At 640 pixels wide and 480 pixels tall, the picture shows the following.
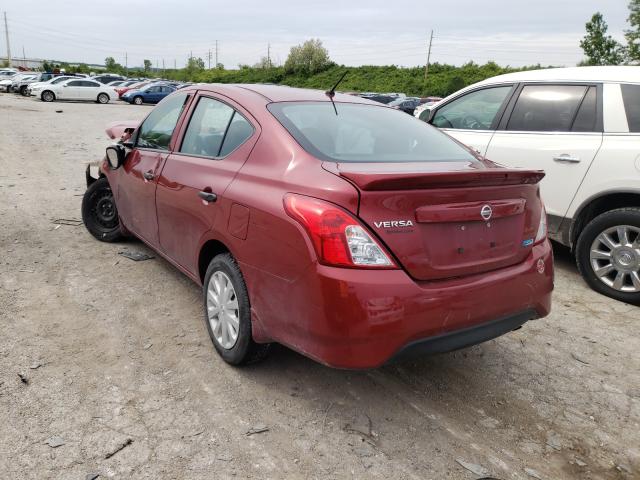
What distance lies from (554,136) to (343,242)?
11.4 ft

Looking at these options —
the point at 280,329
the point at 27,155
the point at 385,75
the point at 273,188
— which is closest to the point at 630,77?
the point at 273,188

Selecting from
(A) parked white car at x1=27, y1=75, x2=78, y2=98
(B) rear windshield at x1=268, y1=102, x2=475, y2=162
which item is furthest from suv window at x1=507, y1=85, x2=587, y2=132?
(A) parked white car at x1=27, y1=75, x2=78, y2=98

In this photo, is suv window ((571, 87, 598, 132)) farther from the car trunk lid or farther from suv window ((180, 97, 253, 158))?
suv window ((180, 97, 253, 158))


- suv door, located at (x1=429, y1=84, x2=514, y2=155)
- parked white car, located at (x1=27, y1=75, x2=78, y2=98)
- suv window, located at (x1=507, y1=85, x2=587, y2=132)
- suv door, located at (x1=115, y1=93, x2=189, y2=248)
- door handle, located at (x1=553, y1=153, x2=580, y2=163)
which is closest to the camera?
suv door, located at (x1=115, y1=93, x2=189, y2=248)

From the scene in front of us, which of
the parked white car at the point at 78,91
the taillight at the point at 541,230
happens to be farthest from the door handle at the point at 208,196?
the parked white car at the point at 78,91

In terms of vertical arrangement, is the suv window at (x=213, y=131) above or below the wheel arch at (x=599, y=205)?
above

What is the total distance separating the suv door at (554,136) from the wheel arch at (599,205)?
14cm

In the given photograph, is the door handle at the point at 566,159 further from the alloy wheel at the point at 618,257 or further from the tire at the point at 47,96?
the tire at the point at 47,96

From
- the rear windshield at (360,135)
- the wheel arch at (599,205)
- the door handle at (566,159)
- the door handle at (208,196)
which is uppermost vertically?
the rear windshield at (360,135)

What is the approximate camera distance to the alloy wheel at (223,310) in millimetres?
3025

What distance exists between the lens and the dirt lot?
239cm

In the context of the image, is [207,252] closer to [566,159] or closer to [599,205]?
[566,159]

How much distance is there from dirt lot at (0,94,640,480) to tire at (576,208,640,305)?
0.58ft

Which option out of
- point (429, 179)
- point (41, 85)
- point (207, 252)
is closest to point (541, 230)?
point (429, 179)
